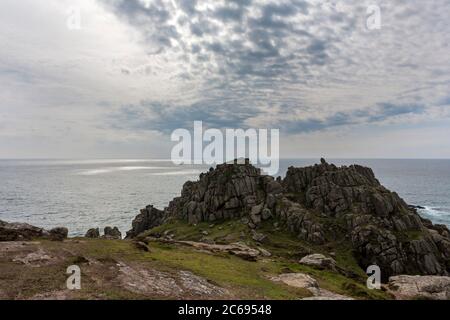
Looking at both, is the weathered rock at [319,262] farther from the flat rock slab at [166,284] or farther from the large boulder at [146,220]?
the large boulder at [146,220]

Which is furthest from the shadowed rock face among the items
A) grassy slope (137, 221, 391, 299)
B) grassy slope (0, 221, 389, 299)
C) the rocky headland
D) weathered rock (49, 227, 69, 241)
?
weathered rock (49, 227, 69, 241)

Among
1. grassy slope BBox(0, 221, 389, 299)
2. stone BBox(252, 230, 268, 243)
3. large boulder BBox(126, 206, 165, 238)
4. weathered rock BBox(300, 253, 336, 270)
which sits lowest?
large boulder BBox(126, 206, 165, 238)

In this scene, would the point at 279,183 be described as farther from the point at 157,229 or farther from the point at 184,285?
the point at 184,285

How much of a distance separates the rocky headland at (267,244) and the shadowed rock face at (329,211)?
16.0 inches

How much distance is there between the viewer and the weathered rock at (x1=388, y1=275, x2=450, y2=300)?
5067 centimetres

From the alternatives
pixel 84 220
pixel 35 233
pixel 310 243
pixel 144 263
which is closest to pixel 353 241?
pixel 310 243

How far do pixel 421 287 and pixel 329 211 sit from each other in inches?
3129

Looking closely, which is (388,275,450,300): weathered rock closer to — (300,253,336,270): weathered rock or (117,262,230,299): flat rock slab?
(300,253,336,270): weathered rock

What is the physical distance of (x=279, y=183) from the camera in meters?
155

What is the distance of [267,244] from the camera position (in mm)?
113500

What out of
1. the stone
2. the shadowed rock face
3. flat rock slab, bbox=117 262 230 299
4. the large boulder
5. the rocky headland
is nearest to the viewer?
flat rock slab, bbox=117 262 230 299

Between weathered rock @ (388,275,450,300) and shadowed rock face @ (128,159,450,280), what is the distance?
165 feet

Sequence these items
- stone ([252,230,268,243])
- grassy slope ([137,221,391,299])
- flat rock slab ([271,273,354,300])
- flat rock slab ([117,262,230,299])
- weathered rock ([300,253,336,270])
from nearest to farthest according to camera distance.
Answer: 1. flat rock slab ([117,262,230,299])
2. flat rock slab ([271,273,354,300])
3. grassy slope ([137,221,391,299])
4. weathered rock ([300,253,336,270])
5. stone ([252,230,268,243])

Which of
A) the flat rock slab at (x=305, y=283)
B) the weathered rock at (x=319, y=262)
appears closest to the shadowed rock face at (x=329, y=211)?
the weathered rock at (x=319, y=262)
